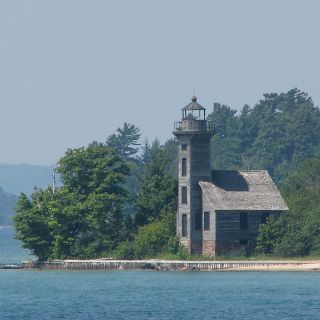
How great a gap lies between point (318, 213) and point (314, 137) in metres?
82.1

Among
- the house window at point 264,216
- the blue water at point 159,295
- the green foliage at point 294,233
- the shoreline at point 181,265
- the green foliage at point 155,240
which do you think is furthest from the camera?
the green foliage at point 155,240

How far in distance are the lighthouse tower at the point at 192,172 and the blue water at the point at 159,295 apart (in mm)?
5569

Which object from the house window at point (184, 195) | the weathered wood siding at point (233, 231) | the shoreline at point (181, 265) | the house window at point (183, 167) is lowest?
the shoreline at point (181, 265)

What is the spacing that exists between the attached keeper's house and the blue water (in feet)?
17.3

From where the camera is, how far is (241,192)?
342 ft

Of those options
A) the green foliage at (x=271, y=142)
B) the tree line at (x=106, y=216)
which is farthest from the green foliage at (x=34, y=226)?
the green foliage at (x=271, y=142)

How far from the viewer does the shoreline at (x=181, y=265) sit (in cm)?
9775

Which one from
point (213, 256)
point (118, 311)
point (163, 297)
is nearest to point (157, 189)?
point (213, 256)

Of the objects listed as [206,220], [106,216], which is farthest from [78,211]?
[206,220]

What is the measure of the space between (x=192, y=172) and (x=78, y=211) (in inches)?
318

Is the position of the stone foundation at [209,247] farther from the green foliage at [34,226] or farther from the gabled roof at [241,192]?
the green foliage at [34,226]

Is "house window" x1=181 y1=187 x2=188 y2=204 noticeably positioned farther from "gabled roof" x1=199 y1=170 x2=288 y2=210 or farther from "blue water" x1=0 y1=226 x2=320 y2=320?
"blue water" x1=0 y1=226 x2=320 y2=320

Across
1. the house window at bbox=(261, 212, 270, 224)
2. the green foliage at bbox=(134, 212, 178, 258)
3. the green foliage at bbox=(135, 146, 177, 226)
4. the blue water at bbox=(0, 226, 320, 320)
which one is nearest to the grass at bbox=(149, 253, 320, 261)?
the green foliage at bbox=(134, 212, 178, 258)

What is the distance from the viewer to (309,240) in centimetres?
10194
